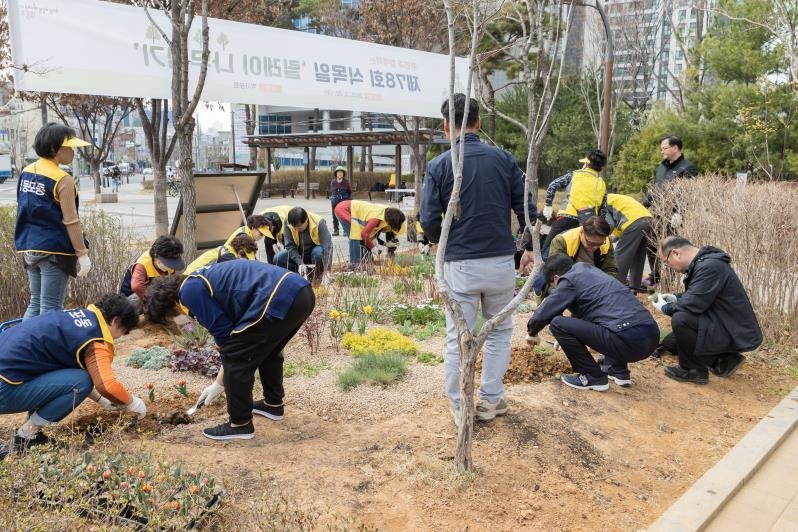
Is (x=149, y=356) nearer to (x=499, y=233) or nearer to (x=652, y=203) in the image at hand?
(x=499, y=233)

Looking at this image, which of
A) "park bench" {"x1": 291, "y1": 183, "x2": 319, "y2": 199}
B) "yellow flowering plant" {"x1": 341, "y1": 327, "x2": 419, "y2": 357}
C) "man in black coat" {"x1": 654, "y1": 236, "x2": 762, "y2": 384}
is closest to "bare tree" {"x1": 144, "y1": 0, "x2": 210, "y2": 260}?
"yellow flowering plant" {"x1": 341, "y1": 327, "x2": 419, "y2": 357}

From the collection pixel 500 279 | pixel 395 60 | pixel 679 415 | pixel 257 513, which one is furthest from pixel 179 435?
pixel 395 60

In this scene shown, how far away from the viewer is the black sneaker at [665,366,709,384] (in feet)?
14.8

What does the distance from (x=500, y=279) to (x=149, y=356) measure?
265 cm

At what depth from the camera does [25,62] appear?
541 centimetres

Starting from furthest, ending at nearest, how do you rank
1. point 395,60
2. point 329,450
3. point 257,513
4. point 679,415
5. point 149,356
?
point 395,60
point 149,356
point 679,415
point 329,450
point 257,513

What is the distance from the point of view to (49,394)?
3059mm

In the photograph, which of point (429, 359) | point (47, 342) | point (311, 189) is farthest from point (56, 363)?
point (311, 189)

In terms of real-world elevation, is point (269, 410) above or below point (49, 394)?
Result: below

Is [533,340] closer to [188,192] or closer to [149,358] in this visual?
[149,358]

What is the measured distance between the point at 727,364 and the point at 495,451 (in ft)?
7.55

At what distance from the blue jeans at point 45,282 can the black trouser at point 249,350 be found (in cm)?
191

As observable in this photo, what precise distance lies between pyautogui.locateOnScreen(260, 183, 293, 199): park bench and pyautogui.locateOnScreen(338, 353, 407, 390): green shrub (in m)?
25.5

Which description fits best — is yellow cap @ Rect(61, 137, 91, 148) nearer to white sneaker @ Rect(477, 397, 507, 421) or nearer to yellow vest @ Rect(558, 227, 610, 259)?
white sneaker @ Rect(477, 397, 507, 421)
